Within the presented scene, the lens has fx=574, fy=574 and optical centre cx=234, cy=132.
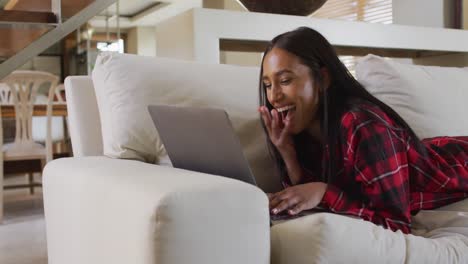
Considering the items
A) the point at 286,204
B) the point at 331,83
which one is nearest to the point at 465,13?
→ the point at 331,83

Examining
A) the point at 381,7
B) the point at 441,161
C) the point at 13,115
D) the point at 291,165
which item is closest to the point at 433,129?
the point at 441,161

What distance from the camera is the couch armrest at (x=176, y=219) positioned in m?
0.89

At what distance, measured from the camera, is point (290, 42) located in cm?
140

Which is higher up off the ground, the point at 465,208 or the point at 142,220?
the point at 142,220

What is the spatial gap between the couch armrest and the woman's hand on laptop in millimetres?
207

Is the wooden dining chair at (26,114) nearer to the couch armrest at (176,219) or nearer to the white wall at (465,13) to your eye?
the white wall at (465,13)

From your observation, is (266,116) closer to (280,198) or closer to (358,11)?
(280,198)

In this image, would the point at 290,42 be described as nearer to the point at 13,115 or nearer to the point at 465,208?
the point at 465,208

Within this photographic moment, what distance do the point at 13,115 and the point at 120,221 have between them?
330 centimetres

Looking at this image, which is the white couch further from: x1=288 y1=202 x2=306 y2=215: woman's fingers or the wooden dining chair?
the wooden dining chair

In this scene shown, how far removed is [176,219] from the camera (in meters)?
0.89

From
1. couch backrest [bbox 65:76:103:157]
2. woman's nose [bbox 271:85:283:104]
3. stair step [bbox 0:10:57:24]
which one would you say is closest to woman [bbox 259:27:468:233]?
woman's nose [bbox 271:85:283:104]

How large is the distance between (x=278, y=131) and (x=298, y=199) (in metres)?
0.29

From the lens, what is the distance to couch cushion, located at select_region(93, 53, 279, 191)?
1536 millimetres
